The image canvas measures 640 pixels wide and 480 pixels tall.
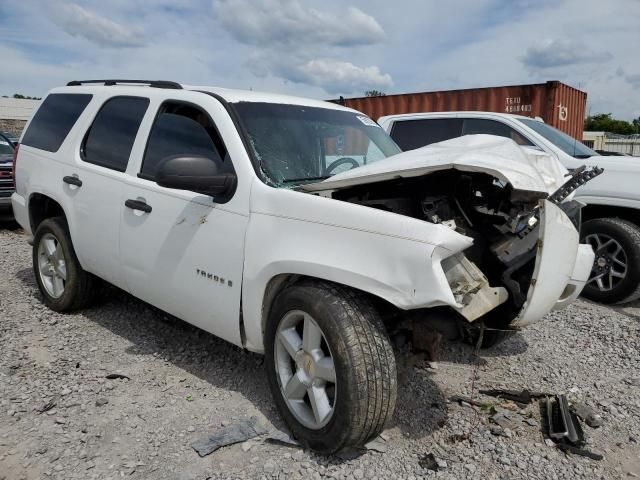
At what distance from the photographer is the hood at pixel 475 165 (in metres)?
2.48

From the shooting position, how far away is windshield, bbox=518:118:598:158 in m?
5.91

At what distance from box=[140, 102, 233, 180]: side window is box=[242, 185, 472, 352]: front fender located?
501mm

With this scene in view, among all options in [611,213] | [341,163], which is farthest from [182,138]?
[611,213]

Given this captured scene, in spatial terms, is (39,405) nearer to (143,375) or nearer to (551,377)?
(143,375)

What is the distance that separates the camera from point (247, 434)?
2.81 metres

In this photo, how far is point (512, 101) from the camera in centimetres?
996

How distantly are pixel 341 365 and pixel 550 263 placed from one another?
1.07 metres

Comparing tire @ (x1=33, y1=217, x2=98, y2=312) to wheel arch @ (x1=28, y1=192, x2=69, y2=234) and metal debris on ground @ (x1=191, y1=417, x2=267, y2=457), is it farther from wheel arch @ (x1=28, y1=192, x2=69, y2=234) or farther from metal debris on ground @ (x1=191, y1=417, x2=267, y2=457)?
metal debris on ground @ (x1=191, y1=417, x2=267, y2=457)

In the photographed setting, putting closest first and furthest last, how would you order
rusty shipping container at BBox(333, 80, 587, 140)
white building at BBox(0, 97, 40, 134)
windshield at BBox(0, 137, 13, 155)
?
windshield at BBox(0, 137, 13, 155)
rusty shipping container at BBox(333, 80, 587, 140)
white building at BBox(0, 97, 40, 134)

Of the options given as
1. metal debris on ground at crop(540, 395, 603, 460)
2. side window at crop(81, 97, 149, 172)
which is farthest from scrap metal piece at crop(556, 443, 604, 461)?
side window at crop(81, 97, 149, 172)

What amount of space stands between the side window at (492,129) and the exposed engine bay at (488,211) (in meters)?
3.21

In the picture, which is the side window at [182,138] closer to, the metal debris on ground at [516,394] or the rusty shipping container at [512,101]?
the metal debris on ground at [516,394]

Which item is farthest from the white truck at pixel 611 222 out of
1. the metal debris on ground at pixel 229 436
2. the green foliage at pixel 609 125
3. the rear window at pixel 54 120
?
the green foliage at pixel 609 125

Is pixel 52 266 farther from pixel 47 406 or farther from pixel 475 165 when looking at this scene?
pixel 475 165
